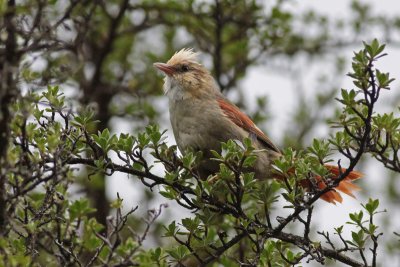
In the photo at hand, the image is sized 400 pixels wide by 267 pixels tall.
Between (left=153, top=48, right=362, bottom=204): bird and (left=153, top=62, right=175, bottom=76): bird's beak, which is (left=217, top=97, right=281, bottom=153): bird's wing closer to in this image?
(left=153, top=48, right=362, bottom=204): bird

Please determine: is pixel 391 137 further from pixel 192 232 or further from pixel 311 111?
pixel 311 111

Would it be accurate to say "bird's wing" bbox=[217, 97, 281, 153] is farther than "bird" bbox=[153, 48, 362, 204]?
Yes

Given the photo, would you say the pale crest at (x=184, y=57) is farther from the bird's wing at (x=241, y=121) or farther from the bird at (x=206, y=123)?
the bird's wing at (x=241, y=121)

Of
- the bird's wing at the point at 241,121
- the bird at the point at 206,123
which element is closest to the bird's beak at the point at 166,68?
the bird at the point at 206,123

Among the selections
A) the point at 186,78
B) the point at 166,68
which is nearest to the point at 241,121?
the point at 186,78

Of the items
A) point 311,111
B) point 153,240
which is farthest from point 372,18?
point 153,240

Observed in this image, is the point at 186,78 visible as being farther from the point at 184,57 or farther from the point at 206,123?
the point at 206,123

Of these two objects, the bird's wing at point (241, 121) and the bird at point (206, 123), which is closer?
the bird at point (206, 123)

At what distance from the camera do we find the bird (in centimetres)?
561

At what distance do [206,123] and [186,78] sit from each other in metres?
0.87

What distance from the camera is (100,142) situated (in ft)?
14.1

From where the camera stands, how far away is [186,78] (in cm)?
651

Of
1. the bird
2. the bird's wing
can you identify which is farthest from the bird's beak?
the bird's wing

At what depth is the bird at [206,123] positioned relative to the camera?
5609 millimetres
